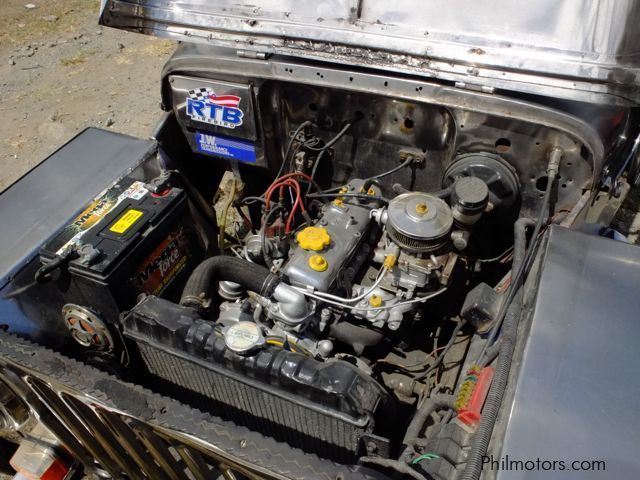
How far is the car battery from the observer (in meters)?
1.69

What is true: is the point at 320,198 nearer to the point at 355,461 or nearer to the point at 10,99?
the point at 355,461

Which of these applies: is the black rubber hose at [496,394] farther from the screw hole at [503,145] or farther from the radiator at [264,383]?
the screw hole at [503,145]

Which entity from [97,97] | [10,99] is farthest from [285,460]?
[10,99]

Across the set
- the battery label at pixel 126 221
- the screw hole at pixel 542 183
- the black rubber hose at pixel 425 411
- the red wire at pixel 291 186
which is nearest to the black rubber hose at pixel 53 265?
the battery label at pixel 126 221

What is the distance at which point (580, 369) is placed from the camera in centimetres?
119

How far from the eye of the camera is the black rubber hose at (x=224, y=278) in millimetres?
1757

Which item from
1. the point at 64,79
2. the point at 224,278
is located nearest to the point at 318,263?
the point at 224,278

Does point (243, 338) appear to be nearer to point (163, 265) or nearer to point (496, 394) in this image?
point (163, 265)

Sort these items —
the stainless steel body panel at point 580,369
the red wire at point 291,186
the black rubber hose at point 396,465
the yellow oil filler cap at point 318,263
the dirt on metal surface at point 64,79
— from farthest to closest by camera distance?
the dirt on metal surface at point 64,79 → the red wire at point 291,186 → the yellow oil filler cap at point 318,263 → the black rubber hose at point 396,465 → the stainless steel body panel at point 580,369

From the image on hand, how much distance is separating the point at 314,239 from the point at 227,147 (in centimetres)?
63

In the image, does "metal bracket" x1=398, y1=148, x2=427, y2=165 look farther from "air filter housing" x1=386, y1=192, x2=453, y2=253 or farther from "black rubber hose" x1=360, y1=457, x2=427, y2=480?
"black rubber hose" x1=360, y1=457, x2=427, y2=480

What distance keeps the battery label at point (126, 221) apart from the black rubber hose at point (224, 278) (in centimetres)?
27

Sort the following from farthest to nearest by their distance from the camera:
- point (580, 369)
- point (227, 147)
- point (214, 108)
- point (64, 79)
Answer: point (64, 79)
point (227, 147)
point (214, 108)
point (580, 369)

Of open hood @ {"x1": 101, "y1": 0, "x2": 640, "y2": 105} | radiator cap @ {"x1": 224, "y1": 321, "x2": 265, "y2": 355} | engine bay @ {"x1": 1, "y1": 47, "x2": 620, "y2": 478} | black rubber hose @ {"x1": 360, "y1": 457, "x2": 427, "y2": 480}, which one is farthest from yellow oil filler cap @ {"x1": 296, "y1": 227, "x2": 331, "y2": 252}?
black rubber hose @ {"x1": 360, "y1": 457, "x2": 427, "y2": 480}
